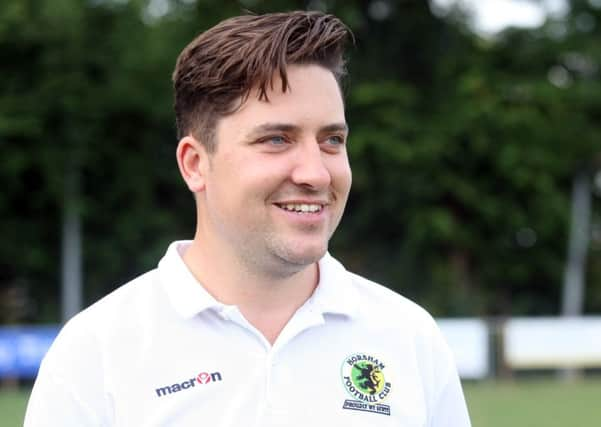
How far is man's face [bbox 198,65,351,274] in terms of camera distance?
2.45m

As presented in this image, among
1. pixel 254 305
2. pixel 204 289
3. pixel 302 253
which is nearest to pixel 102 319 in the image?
pixel 204 289

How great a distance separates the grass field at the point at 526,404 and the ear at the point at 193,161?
10442 mm

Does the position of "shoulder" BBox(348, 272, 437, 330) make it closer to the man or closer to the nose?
the man

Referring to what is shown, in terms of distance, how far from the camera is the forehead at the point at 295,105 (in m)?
2.45

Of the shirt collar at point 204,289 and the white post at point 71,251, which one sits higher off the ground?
the white post at point 71,251

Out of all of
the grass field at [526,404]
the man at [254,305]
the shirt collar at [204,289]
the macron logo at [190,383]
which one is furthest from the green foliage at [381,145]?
the macron logo at [190,383]

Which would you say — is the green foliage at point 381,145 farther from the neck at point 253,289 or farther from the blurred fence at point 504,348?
the neck at point 253,289

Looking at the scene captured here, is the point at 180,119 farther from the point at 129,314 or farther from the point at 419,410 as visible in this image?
the point at 419,410

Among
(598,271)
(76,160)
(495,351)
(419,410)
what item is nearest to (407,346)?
(419,410)

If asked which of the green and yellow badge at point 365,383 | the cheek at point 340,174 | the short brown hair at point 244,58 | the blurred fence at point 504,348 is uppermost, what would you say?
the short brown hair at point 244,58

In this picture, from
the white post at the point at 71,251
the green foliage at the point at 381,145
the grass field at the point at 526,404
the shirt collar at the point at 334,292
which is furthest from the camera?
the green foliage at the point at 381,145

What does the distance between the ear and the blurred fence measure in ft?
50.7

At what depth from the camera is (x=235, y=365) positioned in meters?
2.56

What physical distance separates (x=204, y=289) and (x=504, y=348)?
16962 millimetres
